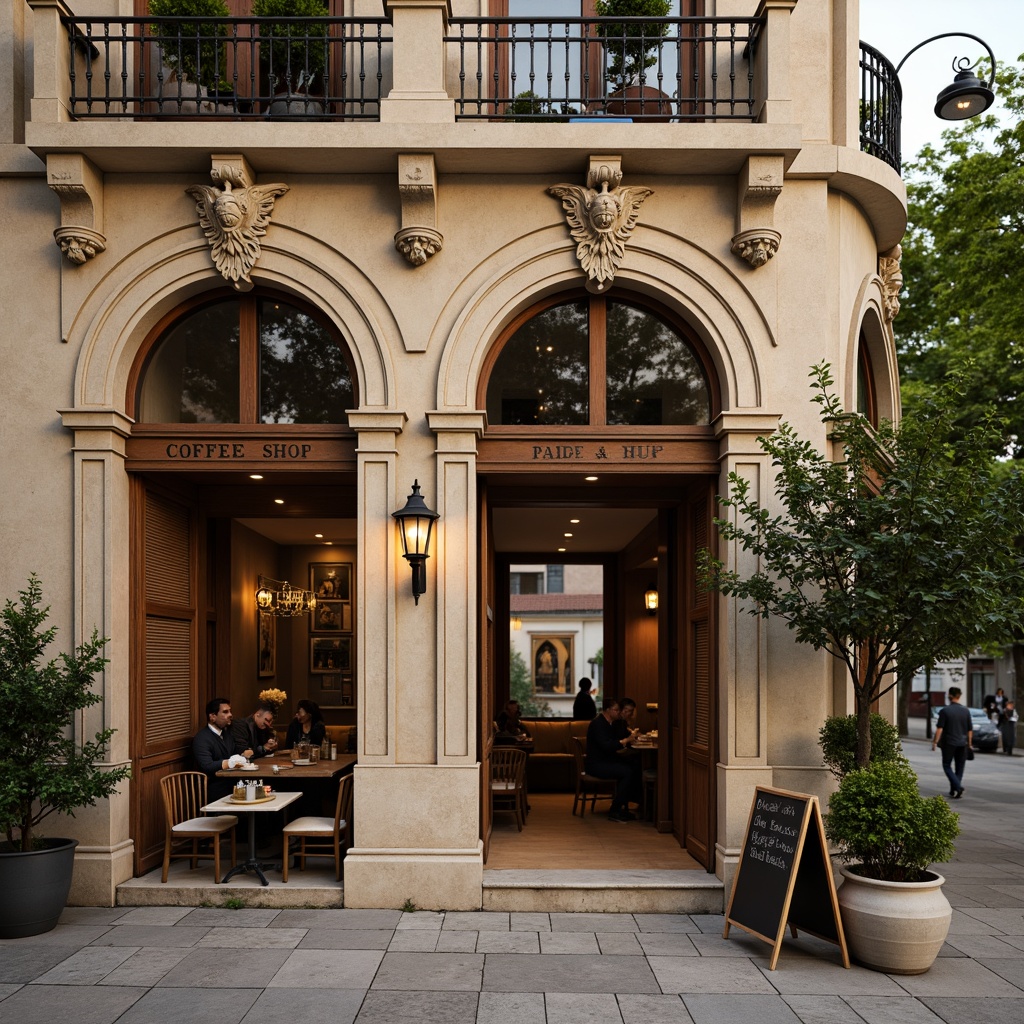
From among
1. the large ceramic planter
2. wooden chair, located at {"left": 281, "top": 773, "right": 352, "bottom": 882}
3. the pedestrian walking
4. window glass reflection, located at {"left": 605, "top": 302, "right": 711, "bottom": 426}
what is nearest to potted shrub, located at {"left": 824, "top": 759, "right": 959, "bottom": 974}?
the large ceramic planter

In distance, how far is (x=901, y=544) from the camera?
695 centimetres

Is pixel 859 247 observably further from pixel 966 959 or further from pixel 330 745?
pixel 330 745

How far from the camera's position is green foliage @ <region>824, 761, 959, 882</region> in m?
6.72

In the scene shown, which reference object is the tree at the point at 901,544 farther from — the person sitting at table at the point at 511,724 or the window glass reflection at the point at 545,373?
the person sitting at table at the point at 511,724

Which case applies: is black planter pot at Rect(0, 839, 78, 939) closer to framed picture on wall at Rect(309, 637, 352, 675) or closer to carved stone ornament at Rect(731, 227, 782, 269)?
carved stone ornament at Rect(731, 227, 782, 269)

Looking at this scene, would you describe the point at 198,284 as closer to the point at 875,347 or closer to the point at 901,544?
the point at 901,544

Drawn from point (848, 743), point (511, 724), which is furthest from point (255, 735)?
point (848, 743)

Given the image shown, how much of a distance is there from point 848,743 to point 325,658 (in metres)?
10.6

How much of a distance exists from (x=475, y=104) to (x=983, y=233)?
31.7 ft

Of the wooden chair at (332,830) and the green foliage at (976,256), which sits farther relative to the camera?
the green foliage at (976,256)

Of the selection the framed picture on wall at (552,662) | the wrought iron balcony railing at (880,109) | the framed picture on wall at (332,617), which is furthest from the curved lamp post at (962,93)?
the framed picture on wall at (552,662)

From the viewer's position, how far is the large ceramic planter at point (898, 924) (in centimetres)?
666

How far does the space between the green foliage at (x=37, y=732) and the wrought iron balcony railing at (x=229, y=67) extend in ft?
15.2

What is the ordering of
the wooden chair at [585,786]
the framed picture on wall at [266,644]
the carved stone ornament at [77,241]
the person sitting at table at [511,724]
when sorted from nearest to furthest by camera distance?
the carved stone ornament at [77,241] → the wooden chair at [585,786] → the person sitting at table at [511,724] → the framed picture on wall at [266,644]
